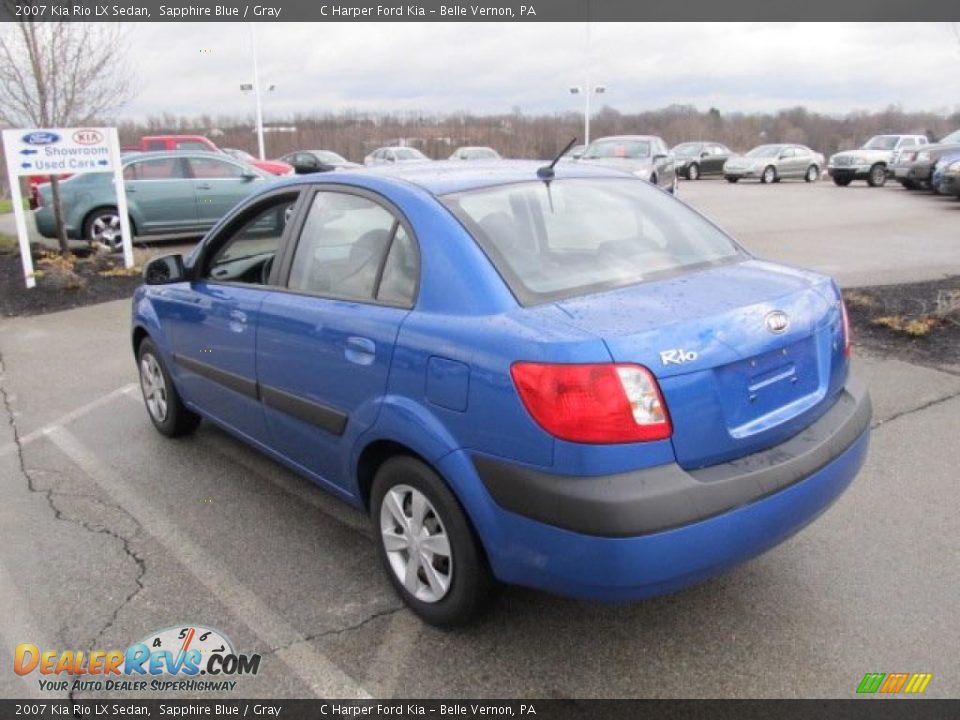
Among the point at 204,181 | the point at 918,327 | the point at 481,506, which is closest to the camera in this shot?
the point at 481,506

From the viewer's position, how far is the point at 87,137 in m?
10.1

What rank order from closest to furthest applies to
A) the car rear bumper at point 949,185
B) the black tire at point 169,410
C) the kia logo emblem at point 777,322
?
1. the kia logo emblem at point 777,322
2. the black tire at point 169,410
3. the car rear bumper at point 949,185

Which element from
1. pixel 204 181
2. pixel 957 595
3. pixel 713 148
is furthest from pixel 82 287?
pixel 713 148

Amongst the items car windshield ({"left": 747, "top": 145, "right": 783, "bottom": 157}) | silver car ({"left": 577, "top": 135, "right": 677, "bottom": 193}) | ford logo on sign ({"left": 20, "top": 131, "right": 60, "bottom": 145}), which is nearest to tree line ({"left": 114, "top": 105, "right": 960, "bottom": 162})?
car windshield ({"left": 747, "top": 145, "right": 783, "bottom": 157})

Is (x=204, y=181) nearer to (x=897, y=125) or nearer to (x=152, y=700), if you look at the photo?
(x=152, y=700)

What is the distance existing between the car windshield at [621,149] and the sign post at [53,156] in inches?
424

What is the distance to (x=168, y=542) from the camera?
366 cm

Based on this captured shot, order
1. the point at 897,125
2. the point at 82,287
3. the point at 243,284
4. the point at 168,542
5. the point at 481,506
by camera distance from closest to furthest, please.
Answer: the point at 481,506 < the point at 168,542 < the point at 243,284 < the point at 82,287 < the point at 897,125

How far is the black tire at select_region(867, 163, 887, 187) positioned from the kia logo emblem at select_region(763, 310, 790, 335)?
25.9 m

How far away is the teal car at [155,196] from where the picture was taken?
12.1 metres

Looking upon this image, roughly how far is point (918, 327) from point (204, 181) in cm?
1110

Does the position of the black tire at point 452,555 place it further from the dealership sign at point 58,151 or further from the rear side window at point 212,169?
the rear side window at point 212,169

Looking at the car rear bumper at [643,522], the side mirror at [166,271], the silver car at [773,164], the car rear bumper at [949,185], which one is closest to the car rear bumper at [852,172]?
the silver car at [773,164]

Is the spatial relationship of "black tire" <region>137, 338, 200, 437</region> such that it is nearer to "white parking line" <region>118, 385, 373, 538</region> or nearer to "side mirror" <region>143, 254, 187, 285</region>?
"white parking line" <region>118, 385, 373, 538</region>
